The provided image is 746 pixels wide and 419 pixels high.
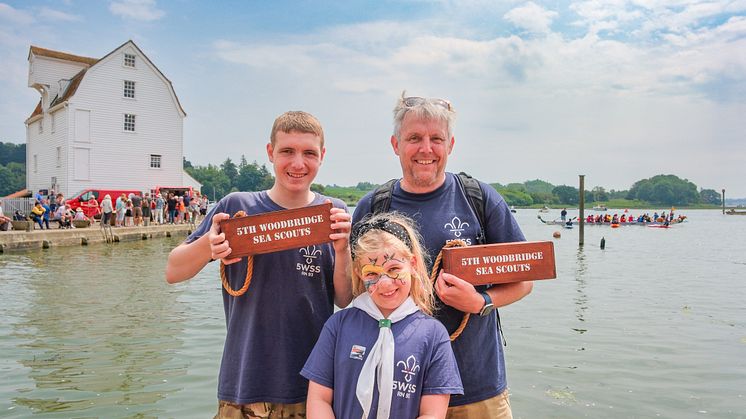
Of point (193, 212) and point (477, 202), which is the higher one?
point (477, 202)

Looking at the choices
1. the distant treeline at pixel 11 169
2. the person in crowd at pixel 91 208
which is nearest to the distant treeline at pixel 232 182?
the distant treeline at pixel 11 169

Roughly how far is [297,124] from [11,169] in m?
152

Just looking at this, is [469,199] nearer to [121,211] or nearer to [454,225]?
[454,225]

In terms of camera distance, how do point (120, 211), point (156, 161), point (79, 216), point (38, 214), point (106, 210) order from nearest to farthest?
point (38, 214)
point (106, 210)
point (79, 216)
point (120, 211)
point (156, 161)

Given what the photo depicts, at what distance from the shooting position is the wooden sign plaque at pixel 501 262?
3092 mm

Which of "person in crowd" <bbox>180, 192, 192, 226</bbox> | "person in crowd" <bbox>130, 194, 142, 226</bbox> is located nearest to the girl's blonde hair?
"person in crowd" <bbox>130, 194, 142, 226</bbox>

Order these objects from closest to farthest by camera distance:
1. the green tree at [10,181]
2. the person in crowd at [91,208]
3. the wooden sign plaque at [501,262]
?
the wooden sign plaque at [501,262]
the person in crowd at [91,208]
the green tree at [10,181]

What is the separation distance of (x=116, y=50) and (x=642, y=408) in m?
44.9

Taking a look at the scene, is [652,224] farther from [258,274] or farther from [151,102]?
[258,274]

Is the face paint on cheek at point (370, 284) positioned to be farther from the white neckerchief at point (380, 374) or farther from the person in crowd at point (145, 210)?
the person in crowd at point (145, 210)

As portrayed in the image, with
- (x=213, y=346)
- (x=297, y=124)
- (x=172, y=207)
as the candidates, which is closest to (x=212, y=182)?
(x=172, y=207)

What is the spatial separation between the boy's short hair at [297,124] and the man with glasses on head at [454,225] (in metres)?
0.51

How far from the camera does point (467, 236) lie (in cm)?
327

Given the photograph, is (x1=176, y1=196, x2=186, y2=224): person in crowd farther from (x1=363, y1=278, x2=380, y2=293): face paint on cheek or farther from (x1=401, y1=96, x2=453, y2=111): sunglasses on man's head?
(x1=363, y1=278, x2=380, y2=293): face paint on cheek
